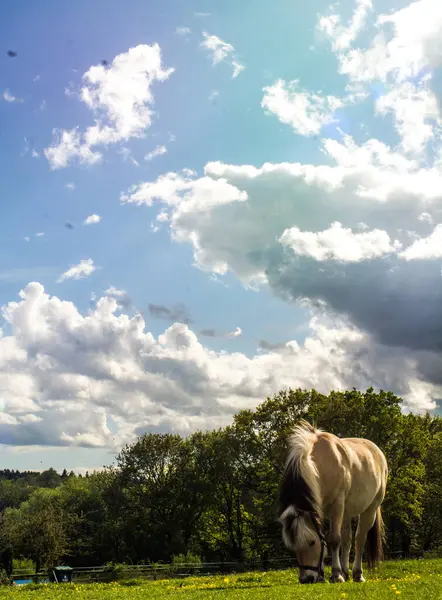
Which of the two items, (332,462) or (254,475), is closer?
(332,462)

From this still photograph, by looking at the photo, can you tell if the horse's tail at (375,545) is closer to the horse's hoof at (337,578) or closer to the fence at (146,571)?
the horse's hoof at (337,578)

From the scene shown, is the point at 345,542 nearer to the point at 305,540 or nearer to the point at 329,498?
the point at 329,498

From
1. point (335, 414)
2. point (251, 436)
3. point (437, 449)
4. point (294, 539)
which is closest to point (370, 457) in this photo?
point (294, 539)

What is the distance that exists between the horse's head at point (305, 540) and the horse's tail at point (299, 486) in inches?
3.2

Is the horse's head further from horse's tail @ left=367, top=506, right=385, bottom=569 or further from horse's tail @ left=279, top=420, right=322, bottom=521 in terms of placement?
horse's tail @ left=367, top=506, right=385, bottom=569

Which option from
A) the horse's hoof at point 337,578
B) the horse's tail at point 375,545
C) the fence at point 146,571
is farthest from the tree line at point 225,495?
the horse's hoof at point 337,578

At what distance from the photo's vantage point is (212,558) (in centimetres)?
7206

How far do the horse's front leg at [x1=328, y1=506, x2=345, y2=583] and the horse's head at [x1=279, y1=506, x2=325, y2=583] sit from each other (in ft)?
5.03

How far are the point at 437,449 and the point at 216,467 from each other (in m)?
25.5

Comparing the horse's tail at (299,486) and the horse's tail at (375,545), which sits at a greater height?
the horse's tail at (299,486)

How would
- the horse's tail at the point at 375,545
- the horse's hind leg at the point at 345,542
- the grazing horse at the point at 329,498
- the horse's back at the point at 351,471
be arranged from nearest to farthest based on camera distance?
the grazing horse at the point at 329,498 < the horse's back at the point at 351,471 < the horse's hind leg at the point at 345,542 < the horse's tail at the point at 375,545

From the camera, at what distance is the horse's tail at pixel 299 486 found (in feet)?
39.6

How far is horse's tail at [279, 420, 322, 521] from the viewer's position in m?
12.1

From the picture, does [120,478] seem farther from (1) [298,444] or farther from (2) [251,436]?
(1) [298,444]
